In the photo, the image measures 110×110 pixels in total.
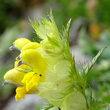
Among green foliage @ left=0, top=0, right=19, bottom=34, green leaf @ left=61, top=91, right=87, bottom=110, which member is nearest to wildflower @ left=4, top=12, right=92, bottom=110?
green leaf @ left=61, top=91, right=87, bottom=110

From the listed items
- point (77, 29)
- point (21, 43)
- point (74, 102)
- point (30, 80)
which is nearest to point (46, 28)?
point (21, 43)

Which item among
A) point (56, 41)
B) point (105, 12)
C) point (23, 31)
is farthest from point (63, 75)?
point (23, 31)

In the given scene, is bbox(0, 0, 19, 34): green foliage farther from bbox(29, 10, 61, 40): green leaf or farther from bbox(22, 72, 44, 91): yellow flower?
bbox(22, 72, 44, 91): yellow flower

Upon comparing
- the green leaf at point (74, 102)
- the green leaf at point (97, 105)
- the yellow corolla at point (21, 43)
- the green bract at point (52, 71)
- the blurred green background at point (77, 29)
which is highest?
the yellow corolla at point (21, 43)

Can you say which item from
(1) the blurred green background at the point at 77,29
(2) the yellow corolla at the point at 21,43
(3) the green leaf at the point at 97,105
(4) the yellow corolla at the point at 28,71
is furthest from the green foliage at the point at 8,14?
(3) the green leaf at the point at 97,105

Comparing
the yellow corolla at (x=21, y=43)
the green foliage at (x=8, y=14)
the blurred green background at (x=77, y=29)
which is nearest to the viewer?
the yellow corolla at (x=21, y=43)

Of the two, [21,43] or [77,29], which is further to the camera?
[77,29]

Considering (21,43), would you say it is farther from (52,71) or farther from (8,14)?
(8,14)

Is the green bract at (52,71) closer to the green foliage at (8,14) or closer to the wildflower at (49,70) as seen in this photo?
the wildflower at (49,70)
